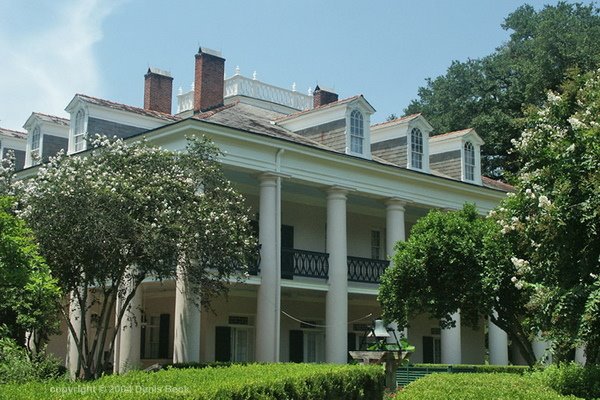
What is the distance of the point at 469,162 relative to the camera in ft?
103

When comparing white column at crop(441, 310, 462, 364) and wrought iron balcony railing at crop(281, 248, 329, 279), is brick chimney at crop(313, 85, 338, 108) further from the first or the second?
white column at crop(441, 310, 462, 364)

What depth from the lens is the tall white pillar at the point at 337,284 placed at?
2483cm

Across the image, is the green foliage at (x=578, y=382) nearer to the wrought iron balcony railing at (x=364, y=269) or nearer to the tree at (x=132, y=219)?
the tree at (x=132, y=219)

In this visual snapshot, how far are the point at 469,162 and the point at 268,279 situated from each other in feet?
37.4

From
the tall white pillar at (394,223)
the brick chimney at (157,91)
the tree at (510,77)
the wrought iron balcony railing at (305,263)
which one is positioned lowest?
the wrought iron balcony railing at (305,263)

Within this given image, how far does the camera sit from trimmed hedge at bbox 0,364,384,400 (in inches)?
350

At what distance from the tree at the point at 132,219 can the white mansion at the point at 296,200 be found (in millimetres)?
2477

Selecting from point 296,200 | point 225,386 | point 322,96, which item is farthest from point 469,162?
point 225,386

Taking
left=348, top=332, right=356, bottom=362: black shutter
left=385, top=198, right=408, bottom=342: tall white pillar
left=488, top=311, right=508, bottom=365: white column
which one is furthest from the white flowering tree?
left=348, top=332, right=356, bottom=362: black shutter

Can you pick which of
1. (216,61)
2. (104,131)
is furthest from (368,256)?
(104,131)

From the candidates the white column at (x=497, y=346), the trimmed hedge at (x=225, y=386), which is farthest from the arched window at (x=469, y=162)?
the trimmed hedge at (x=225, y=386)

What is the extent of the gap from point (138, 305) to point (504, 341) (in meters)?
14.1

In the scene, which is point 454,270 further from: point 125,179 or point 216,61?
point 216,61

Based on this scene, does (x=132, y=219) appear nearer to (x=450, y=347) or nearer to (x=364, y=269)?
(x=364, y=269)
